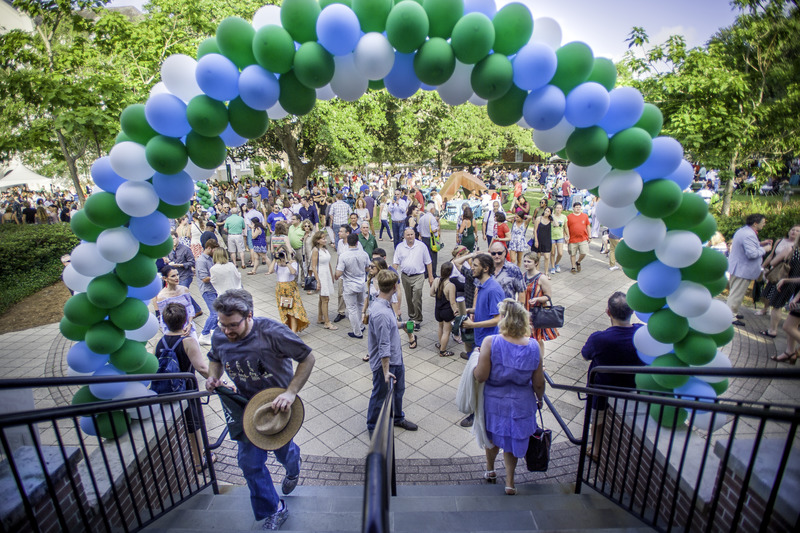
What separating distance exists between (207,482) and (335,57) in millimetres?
4057

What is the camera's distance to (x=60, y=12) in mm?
10172

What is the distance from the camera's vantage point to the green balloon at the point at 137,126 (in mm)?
3490

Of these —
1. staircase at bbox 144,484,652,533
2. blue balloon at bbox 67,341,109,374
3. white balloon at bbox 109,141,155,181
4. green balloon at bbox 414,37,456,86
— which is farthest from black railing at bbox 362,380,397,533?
blue balloon at bbox 67,341,109,374

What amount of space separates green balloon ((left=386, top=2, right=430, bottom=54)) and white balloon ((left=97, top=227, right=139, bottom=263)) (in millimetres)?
→ 2716

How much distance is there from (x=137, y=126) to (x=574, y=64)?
3527mm

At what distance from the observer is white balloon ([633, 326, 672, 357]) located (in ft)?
12.3

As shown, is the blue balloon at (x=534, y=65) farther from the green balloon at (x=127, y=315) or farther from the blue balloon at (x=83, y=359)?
the blue balloon at (x=83, y=359)

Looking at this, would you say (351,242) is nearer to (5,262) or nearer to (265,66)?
(265,66)

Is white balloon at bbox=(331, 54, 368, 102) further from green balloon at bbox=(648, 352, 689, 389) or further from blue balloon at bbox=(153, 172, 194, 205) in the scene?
green balloon at bbox=(648, 352, 689, 389)

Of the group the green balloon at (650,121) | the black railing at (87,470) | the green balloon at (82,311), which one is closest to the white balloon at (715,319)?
the green balloon at (650,121)

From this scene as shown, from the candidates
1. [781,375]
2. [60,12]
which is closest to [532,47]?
[781,375]

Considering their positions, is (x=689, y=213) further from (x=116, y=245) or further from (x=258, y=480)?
(x=116, y=245)

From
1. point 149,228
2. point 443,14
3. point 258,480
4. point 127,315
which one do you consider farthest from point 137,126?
point 258,480

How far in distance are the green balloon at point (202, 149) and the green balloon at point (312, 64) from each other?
91 centimetres
